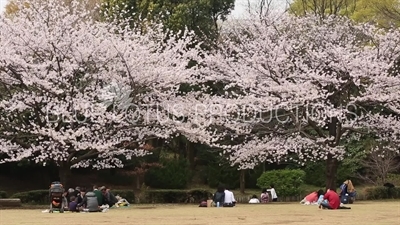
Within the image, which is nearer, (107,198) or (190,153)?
(107,198)

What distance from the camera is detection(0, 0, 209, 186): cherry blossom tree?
1931cm

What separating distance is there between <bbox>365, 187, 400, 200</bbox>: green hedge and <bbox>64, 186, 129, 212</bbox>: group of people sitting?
11.4m

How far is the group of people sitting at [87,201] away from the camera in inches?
651

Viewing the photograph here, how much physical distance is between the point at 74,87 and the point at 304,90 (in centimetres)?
840

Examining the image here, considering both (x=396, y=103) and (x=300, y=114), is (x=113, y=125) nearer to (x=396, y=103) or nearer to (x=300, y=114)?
(x=300, y=114)

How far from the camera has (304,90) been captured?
869 inches

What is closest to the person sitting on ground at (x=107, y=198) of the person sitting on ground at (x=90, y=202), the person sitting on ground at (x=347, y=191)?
the person sitting on ground at (x=90, y=202)

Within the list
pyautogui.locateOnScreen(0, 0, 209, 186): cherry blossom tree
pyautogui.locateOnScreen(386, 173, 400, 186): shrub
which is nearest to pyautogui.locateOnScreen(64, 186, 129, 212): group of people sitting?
pyautogui.locateOnScreen(0, 0, 209, 186): cherry blossom tree

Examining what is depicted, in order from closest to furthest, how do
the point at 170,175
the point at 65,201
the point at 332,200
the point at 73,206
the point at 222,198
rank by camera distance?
the point at 332,200 < the point at 73,206 < the point at 65,201 < the point at 222,198 < the point at 170,175

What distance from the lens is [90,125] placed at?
2028 cm

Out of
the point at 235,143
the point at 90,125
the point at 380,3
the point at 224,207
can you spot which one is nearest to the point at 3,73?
the point at 90,125

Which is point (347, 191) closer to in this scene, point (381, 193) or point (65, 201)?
point (381, 193)

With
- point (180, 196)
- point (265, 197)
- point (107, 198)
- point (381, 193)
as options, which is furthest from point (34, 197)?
point (381, 193)

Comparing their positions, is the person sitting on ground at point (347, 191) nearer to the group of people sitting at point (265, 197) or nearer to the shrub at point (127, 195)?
the group of people sitting at point (265, 197)
